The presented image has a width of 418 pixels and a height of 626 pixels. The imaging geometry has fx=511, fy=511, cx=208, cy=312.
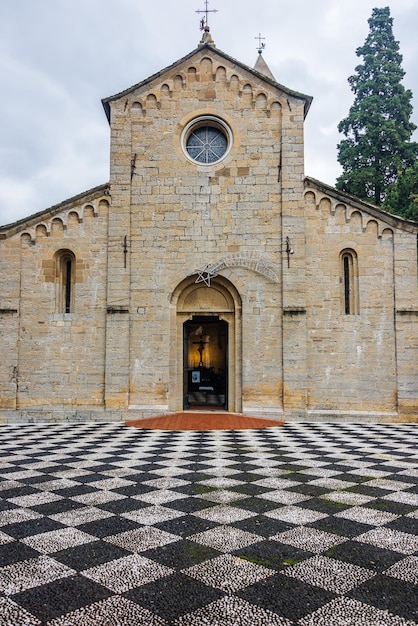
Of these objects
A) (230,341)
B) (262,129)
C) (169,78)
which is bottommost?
(230,341)

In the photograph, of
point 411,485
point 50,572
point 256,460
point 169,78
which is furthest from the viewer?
point 169,78

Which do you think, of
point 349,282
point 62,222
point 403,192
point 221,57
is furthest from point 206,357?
point 221,57

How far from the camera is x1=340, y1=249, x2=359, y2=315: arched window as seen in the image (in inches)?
578

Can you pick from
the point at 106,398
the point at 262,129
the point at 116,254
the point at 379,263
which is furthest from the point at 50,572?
the point at 262,129

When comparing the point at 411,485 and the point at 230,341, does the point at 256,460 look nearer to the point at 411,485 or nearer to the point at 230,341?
the point at 411,485

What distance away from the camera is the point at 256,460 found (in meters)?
8.11

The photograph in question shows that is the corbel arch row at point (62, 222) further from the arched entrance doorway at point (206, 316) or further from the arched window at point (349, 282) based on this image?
the arched window at point (349, 282)

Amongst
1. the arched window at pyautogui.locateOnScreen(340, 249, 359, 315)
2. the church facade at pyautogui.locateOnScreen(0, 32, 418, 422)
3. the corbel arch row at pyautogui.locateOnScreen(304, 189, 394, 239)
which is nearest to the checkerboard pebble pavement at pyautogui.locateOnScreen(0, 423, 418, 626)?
the church facade at pyautogui.locateOnScreen(0, 32, 418, 422)

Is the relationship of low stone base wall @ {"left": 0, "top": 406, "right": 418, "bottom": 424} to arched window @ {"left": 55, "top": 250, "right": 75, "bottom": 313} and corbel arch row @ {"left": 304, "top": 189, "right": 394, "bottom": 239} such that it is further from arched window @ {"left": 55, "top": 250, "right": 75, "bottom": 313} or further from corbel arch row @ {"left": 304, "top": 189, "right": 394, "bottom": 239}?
corbel arch row @ {"left": 304, "top": 189, "right": 394, "bottom": 239}

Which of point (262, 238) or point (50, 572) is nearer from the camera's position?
point (50, 572)

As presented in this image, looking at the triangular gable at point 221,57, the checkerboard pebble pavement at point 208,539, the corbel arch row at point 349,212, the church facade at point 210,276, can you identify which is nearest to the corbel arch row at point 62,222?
the church facade at point 210,276

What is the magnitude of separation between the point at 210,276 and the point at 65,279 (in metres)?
4.34

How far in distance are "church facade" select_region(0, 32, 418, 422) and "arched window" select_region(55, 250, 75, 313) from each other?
0.04 metres

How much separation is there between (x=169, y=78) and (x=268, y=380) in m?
9.49
